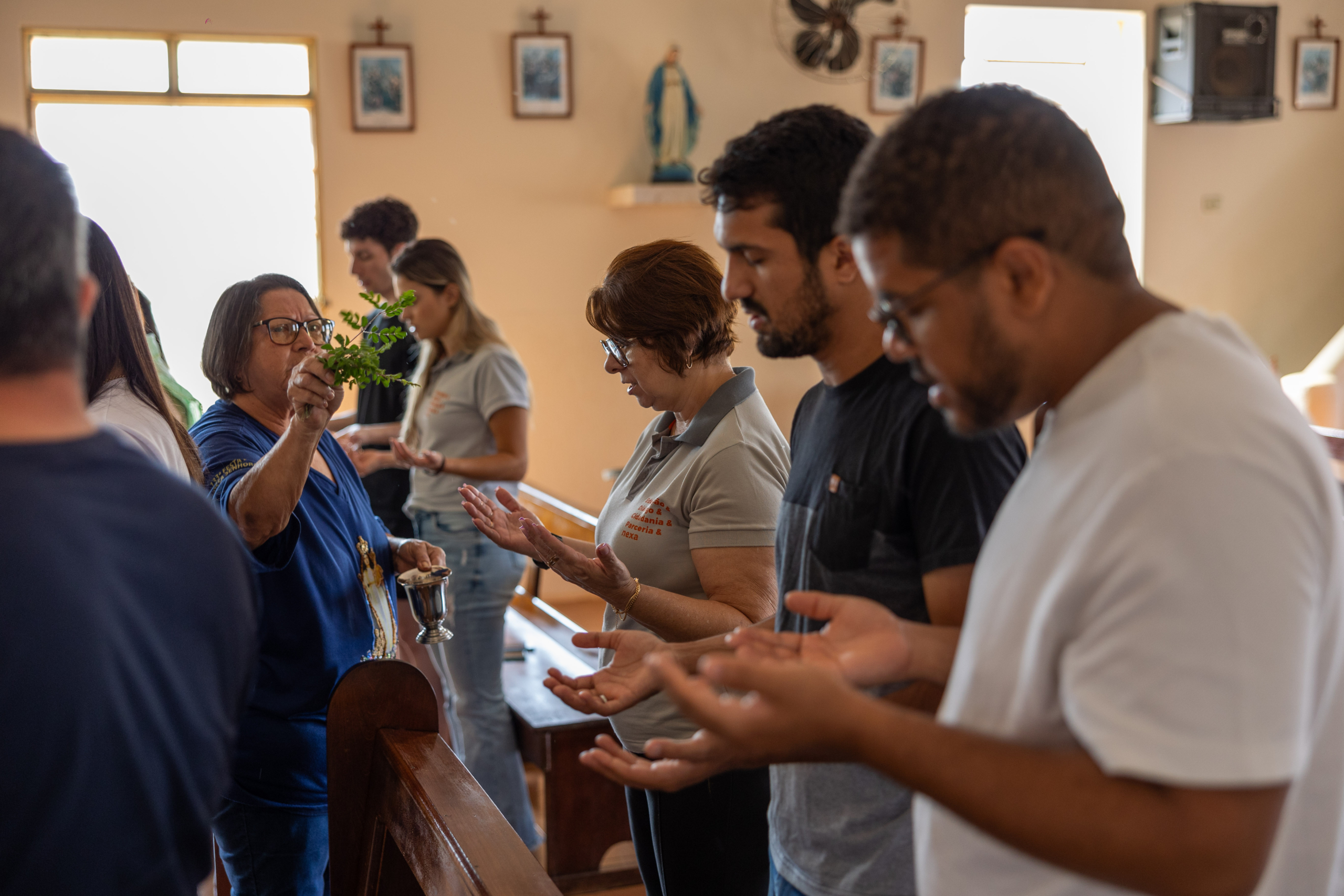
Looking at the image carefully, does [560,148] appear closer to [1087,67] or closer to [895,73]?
[895,73]

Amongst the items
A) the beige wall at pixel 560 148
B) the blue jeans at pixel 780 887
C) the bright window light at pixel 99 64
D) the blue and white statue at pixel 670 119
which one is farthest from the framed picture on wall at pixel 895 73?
the blue jeans at pixel 780 887

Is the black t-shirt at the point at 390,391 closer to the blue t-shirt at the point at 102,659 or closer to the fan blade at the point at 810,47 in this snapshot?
the blue t-shirt at the point at 102,659

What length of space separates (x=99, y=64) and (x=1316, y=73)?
7283 mm

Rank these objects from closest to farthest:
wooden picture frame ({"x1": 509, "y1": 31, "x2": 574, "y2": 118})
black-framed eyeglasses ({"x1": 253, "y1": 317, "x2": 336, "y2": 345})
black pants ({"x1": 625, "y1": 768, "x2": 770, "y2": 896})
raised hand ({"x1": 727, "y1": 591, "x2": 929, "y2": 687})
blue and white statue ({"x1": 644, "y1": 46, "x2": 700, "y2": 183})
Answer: raised hand ({"x1": 727, "y1": 591, "x2": 929, "y2": 687}) → black pants ({"x1": 625, "y1": 768, "x2": 770, "y2": 896}) → black-framed eyeglasses ({"x1": 253, "y1": 317, "x2": 336, "y2": 345}) → wooden picture frame ({"x1": 509, "y1": 31, "x2": 574, "y2": 118}) → blue and white statue ({"x1": 644, "y1": 46, "x2": 700, "y2": 183})

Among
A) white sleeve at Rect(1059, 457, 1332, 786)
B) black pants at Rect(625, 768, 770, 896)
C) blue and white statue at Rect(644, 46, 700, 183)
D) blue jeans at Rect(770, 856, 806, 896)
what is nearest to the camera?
white sleeve at Rect(1059, 457, 1332, 786)

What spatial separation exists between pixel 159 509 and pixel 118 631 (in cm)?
9

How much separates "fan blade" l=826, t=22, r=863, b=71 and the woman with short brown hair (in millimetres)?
5017

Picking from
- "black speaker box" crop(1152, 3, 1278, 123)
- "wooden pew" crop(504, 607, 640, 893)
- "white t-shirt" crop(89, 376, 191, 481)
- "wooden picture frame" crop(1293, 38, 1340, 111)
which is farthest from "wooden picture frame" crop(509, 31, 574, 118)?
"wooden picture frame" crop(1293, 38, 1340, 111)

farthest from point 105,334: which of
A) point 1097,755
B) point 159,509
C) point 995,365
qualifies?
point 1097,755

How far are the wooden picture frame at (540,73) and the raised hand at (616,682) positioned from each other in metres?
4.95

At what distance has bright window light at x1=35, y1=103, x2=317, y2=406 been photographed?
17.6 ft

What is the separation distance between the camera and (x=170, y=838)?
885 millimetres

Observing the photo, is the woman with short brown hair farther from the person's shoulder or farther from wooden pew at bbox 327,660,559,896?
the person's shoulder

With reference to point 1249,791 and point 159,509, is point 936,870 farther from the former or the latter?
point 159,509
